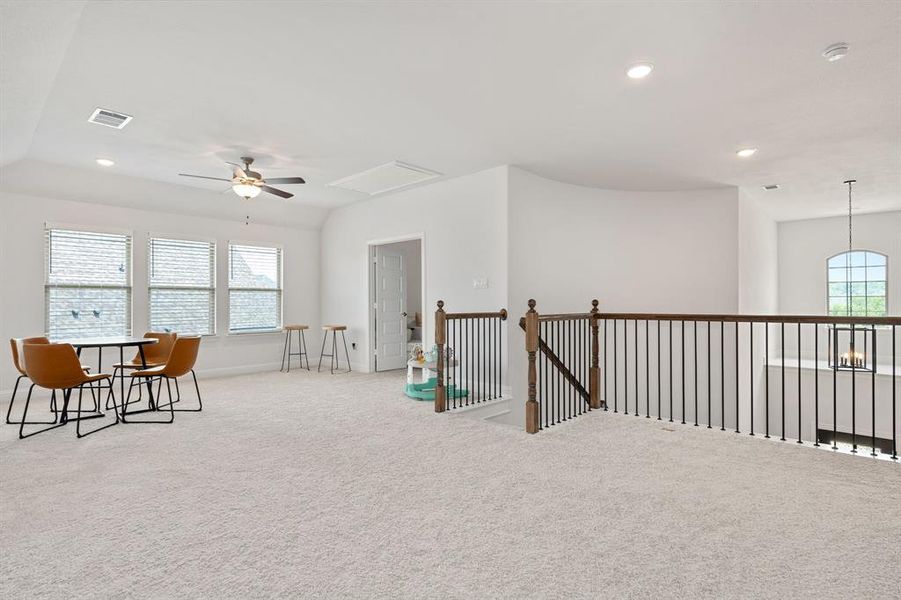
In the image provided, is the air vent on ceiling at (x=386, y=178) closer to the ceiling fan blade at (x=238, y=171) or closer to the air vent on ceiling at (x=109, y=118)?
the ceiling fan blade at (x=238, y=171)

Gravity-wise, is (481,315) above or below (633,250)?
below

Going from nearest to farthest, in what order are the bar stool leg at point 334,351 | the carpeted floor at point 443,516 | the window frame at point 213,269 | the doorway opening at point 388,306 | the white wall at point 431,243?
the carpeted floor at point 443,516 → the white wall at point 431,243 → the window frame at point 213,269 → the doorway opening at point 388,306 → the bar stool leg at point 334,351

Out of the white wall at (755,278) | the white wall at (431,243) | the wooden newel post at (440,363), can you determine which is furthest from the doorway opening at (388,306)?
the white wall at (755,278)

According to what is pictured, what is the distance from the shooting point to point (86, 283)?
20.4 feet

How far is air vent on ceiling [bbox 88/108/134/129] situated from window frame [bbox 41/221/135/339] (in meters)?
2.57

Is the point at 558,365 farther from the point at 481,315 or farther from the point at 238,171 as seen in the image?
the point at 238,171

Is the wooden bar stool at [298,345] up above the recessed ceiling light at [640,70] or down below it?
below

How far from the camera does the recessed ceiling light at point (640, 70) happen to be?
10.8 feet

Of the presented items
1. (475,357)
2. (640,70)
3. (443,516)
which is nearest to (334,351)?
(475,357)

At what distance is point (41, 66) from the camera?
10.0 feet

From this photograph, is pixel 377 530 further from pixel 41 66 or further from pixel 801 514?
pixel 41 66

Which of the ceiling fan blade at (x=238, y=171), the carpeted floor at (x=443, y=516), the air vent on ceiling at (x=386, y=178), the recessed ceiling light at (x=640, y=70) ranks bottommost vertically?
the carpeted floor at (x=443, y=516)

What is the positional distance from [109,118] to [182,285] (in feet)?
11.2

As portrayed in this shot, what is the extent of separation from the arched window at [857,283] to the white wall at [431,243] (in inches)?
294
